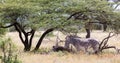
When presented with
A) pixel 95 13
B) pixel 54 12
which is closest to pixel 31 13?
pixel 54 12

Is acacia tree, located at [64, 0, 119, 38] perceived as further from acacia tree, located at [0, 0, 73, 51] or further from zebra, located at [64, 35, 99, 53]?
acacia tree, located at [0, 0, 73, 51]

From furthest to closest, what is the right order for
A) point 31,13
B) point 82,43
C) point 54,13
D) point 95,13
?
point 82,43, point 95,13, point 31,13, point 54,13

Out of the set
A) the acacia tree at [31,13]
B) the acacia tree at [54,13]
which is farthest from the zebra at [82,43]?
the acacia tree at [31,13]

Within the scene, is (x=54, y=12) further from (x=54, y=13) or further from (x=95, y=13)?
(x=95, y=13)

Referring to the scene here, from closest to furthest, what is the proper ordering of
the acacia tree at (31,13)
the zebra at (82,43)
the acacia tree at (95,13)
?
the acacia tree at (31,13) < the acacia tree at (95,13) < the zebra at (82,43)

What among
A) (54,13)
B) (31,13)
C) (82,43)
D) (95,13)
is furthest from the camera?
(82,43)

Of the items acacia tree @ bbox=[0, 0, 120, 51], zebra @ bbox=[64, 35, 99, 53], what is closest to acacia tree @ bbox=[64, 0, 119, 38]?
acacia tree @ bbox=[0, 0, 120, 51]

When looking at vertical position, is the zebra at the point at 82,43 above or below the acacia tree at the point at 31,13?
below

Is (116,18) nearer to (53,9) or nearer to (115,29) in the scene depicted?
(115,29)

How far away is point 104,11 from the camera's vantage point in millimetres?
20047

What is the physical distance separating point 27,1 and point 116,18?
16.6 feet

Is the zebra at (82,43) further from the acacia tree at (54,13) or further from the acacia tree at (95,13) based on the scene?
the acacia tree at (95,13)

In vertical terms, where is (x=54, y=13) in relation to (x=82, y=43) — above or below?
above

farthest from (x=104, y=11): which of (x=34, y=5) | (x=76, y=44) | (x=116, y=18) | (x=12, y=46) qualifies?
(x=12, y=46)
